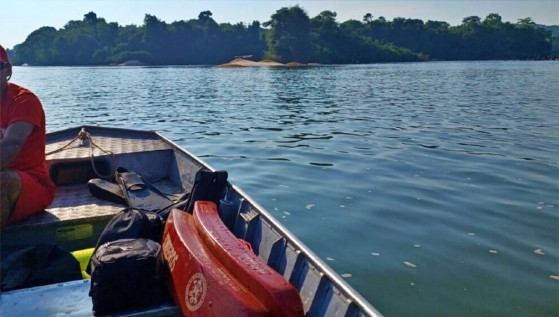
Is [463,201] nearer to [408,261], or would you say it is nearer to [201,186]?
[408,261]

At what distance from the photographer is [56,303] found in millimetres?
3711

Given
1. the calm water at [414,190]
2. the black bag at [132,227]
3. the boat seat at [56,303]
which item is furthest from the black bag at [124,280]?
the calm water at [414,190]

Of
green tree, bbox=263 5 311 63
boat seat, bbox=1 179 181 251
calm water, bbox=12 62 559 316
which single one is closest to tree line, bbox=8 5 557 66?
green tree, bbox=263 5 311 63

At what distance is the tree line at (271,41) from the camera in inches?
5359

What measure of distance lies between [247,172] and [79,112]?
1737 cm

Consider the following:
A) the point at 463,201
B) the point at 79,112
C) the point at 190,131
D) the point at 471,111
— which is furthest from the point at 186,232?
the point at 79,112

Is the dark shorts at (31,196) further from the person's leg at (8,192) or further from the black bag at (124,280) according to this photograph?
the black bag at (124,280)

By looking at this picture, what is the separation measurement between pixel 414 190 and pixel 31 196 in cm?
707

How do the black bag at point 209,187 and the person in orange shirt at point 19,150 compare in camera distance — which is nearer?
the person in orange shirt at point 19,150

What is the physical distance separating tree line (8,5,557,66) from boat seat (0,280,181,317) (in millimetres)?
130609

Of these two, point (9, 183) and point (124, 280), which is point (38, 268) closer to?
point (9, 183)

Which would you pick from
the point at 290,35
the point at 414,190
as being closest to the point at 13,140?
the point at 414,190

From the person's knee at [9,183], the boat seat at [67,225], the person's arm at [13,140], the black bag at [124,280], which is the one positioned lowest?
the boat seat at [67,225]

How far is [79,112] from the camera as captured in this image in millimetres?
25641
